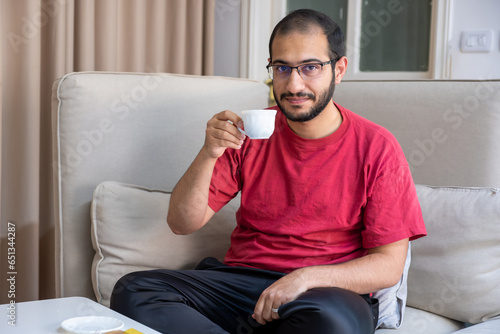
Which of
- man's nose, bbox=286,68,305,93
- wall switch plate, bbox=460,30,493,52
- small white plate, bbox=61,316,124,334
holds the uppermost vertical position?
wall switch plate, bbox=460,30,493,52

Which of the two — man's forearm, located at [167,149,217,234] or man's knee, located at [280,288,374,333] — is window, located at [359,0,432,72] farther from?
man's knee, located at [280,288,374,333]

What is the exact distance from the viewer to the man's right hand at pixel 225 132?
1419 millimetres

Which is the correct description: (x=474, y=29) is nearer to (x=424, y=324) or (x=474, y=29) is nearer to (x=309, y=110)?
(x=309, y=110)

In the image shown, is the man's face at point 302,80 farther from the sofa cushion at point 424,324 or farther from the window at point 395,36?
the window at point 395,36

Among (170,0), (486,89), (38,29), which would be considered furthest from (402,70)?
(38,29)

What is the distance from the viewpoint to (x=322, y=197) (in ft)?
5.00

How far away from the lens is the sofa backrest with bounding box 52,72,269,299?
1797 millimetres

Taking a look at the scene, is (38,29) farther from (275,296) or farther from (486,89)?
(486,89)

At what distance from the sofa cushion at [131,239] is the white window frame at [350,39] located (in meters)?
1.33

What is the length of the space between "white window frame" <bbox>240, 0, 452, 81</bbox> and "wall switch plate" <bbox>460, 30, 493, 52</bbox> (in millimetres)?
68

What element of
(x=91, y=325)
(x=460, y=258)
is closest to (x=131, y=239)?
(x=91, y=325)

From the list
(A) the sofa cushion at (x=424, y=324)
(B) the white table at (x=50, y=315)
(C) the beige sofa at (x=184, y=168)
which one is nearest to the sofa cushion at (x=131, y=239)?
(C) the beige sofa at (x=184, y=168)

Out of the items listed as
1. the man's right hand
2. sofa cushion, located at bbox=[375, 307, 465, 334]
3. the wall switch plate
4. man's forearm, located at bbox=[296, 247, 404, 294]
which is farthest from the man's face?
the wall switch plate

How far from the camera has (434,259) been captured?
5.32 feet
